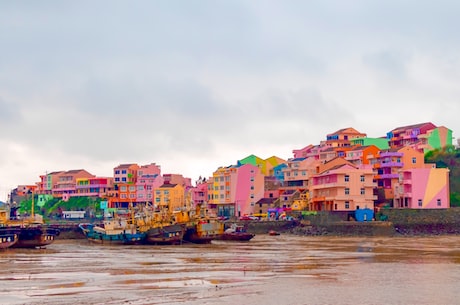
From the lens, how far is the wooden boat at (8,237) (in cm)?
5759

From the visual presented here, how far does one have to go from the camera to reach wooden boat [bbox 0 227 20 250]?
57591mm

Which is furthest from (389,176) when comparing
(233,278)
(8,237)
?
(233,278)

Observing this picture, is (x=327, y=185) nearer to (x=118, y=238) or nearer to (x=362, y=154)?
(x=362, y=154)

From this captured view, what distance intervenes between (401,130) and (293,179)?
1899cm

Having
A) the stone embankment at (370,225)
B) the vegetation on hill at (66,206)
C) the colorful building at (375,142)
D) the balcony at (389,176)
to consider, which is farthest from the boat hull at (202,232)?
the vegetation on hill at (66,206)

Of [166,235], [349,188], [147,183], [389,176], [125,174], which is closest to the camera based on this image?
[166,235]

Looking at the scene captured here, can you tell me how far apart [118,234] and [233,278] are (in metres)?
34.4

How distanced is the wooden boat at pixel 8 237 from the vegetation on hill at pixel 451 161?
195ft

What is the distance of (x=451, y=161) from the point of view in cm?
10512

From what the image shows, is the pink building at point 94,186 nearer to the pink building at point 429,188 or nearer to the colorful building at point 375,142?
the colorful building at point 375,142

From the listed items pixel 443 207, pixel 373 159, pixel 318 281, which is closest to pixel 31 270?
pixel 318 281

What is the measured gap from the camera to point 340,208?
92.5m

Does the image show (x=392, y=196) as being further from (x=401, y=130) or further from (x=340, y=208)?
(x=401, y=130)

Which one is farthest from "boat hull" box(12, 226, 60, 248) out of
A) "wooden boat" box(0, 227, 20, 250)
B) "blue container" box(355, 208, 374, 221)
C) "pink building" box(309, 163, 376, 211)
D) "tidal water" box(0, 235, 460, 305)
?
"blue container" box(355, 208, 374, 221)
